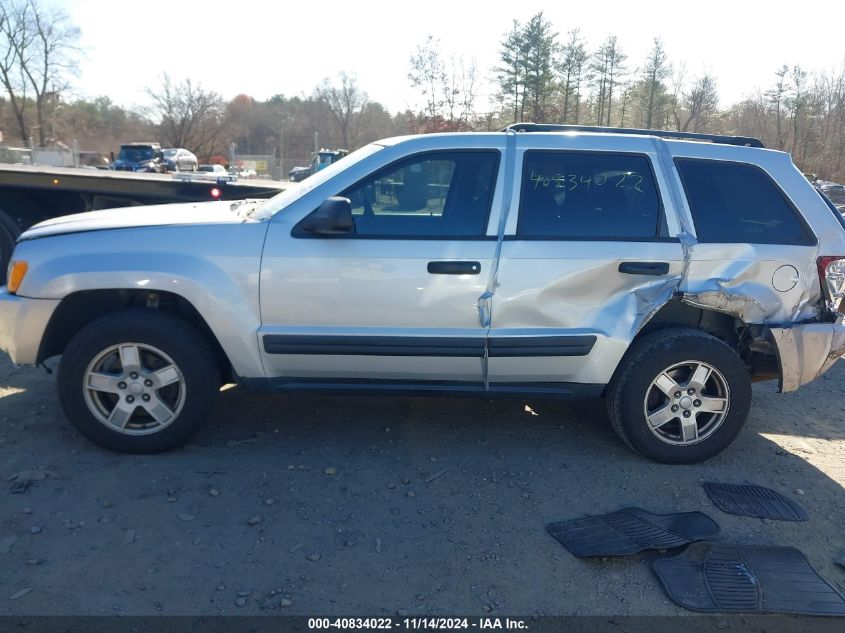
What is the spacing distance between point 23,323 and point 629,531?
3.58m

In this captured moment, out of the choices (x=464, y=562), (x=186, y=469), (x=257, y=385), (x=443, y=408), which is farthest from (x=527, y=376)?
(x=186, y=469)

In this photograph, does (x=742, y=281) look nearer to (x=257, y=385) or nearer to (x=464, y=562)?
(x=464, y=562)

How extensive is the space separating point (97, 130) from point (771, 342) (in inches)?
2835

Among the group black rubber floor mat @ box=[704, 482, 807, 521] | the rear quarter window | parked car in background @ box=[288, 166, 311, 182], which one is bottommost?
black rubber floor mat @ box=[704, 482, 807, 521]

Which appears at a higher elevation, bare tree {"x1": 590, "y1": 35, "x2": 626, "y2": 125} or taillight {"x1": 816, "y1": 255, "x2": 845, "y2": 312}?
bare tree {"x1": 590, "y1": 35, "x2": 626, "y2": 125}

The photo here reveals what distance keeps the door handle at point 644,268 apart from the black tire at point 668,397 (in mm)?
417

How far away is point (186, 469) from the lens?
380 centimetres

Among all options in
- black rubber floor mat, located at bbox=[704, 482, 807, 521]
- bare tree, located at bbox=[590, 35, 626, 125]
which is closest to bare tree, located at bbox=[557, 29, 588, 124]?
bare tree, located at bbox=[590, 35, 626, 125]

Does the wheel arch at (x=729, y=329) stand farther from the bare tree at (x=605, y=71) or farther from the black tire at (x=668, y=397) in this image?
the bare tree at (x=605, y=71)

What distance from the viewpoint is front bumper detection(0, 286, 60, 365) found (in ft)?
12.5

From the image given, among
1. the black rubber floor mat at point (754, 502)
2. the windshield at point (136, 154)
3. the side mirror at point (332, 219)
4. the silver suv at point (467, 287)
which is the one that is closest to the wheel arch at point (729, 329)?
the silver suv at point (467, 287)

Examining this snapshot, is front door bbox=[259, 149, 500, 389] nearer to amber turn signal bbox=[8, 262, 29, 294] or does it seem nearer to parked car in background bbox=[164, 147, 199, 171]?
amber turn signal bbox=[8, 262, 29, 294]

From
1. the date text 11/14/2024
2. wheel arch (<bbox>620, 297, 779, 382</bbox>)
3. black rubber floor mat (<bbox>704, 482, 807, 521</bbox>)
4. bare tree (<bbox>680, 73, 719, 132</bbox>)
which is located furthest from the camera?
bare tree (<bbox>680, 73, 719, 132</bbox>)

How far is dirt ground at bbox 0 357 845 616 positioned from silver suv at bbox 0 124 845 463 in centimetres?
36
